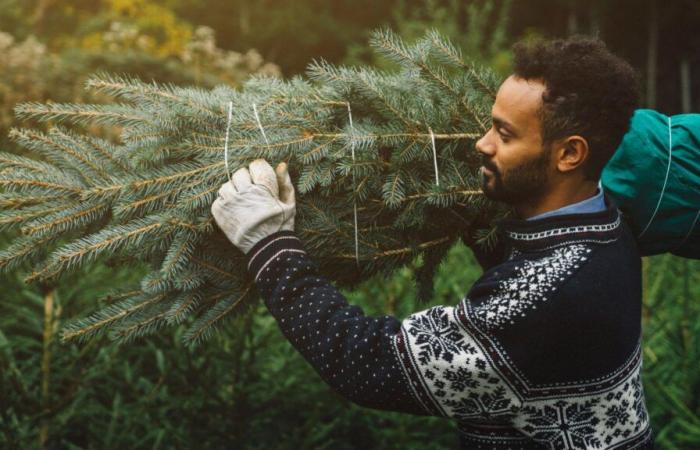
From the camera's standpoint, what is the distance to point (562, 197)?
162 cm

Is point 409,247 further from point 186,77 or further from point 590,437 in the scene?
point 186,77

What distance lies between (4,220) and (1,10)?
13646 millimetres

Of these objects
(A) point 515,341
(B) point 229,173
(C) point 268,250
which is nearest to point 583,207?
(A) point 515,341

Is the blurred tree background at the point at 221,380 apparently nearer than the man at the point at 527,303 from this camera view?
No

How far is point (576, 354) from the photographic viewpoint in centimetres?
146

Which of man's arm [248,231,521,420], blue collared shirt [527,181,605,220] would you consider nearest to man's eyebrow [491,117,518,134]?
blue collared shirt [527,181,605,220]

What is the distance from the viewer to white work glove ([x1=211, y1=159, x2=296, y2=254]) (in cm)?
158

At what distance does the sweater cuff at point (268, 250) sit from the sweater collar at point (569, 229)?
1.91 ft

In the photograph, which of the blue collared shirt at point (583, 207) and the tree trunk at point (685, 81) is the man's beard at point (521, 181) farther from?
the tree trunk at point (685, 81)

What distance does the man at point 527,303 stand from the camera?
1.44 m

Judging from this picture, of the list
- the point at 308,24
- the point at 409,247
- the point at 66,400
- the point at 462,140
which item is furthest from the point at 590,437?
the point at 308,24

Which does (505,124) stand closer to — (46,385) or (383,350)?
(383,350)

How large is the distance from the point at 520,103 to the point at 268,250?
73 centimetres

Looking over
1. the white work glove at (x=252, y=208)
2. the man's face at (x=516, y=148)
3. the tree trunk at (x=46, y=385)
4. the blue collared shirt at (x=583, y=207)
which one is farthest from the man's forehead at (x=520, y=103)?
the tree trunk at (x=46, y=385)
